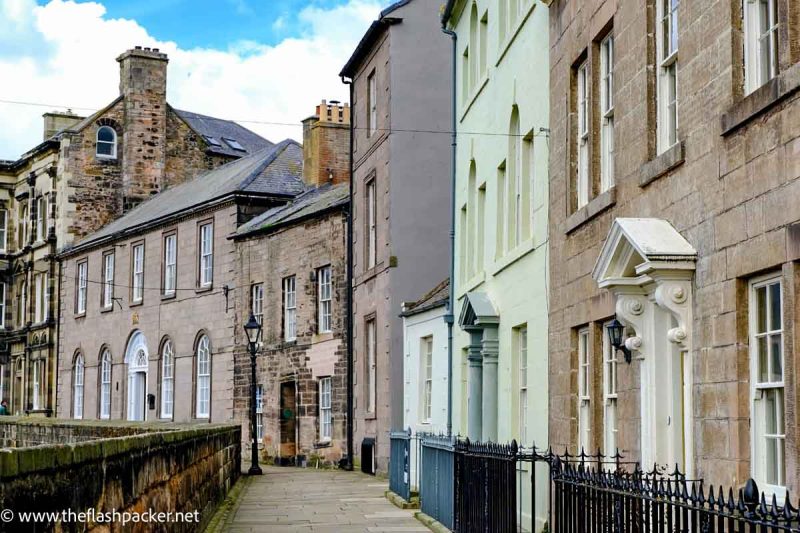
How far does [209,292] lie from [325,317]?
7.23m

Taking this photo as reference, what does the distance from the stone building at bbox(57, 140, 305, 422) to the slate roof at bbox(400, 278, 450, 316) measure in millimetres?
11125

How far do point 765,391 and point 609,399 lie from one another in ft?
13.8

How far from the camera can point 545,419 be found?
53.1ft

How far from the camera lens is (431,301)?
26.0 m

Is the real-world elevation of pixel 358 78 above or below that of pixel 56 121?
below

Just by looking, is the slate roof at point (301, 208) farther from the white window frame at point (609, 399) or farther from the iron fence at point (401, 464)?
the white window frame at point (609, 399)

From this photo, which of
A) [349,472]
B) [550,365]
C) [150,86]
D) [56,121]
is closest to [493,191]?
[550,365]

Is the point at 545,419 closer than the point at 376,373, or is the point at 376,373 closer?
the point at 545,419

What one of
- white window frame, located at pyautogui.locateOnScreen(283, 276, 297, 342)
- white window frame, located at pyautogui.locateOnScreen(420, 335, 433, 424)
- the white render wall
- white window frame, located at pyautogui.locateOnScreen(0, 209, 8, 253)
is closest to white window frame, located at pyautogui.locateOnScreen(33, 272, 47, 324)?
white window frame, located at pyautogui.locateOnScreen(0, 209, 8, 253)

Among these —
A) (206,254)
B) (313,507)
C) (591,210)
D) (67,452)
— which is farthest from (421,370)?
(67,452)

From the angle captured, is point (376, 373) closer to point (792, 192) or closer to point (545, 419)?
point (545, 419)

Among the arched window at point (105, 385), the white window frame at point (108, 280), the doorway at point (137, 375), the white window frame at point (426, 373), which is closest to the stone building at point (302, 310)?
the white window frame at point (426, 373)

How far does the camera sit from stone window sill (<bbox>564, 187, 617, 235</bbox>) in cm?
1292

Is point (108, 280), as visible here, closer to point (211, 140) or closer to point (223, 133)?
point (211, 140)
